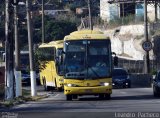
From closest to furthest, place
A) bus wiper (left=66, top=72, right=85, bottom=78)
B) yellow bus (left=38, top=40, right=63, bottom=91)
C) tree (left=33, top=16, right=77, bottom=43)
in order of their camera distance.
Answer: bus wiper (left=66, top=72, right=85, bottom=78) → yellow bus (left=38, top=40, right=63, bottom=91) → tree (left=33, top=16, right=77, bottom=43)

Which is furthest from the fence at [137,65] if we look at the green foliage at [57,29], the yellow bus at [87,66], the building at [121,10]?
the yellow bus at [87,66]

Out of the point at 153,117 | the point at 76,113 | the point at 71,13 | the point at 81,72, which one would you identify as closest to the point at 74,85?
the point at 81,72

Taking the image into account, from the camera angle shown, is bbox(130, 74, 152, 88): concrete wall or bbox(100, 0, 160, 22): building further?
bbox(100, 0, 160, 22): building

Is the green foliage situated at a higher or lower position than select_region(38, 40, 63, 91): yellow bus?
higher

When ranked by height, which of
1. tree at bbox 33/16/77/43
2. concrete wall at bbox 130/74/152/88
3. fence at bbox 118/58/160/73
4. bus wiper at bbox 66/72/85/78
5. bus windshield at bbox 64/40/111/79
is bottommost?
concrete wall at bbox 130/74/152/88

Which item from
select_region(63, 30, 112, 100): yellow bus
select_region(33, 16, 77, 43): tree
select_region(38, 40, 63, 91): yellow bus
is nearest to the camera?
select_region(63, 30, 112, 100): yellow bus

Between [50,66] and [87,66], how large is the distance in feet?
47.9

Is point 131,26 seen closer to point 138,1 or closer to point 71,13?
point 138,1

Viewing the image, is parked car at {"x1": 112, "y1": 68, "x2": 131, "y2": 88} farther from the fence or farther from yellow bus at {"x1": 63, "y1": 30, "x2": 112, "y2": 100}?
yellow bus at {"x1": 63, "y1": 30, "x2": 112, "y2": 100}

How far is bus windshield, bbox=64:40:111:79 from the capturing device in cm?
3647

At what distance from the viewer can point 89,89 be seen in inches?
1422

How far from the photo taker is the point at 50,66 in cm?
5106

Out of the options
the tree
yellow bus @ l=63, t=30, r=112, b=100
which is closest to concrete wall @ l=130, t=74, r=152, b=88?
yellow bus @ l=63, t=30, r=112, b=100

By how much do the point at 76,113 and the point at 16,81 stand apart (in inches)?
506
